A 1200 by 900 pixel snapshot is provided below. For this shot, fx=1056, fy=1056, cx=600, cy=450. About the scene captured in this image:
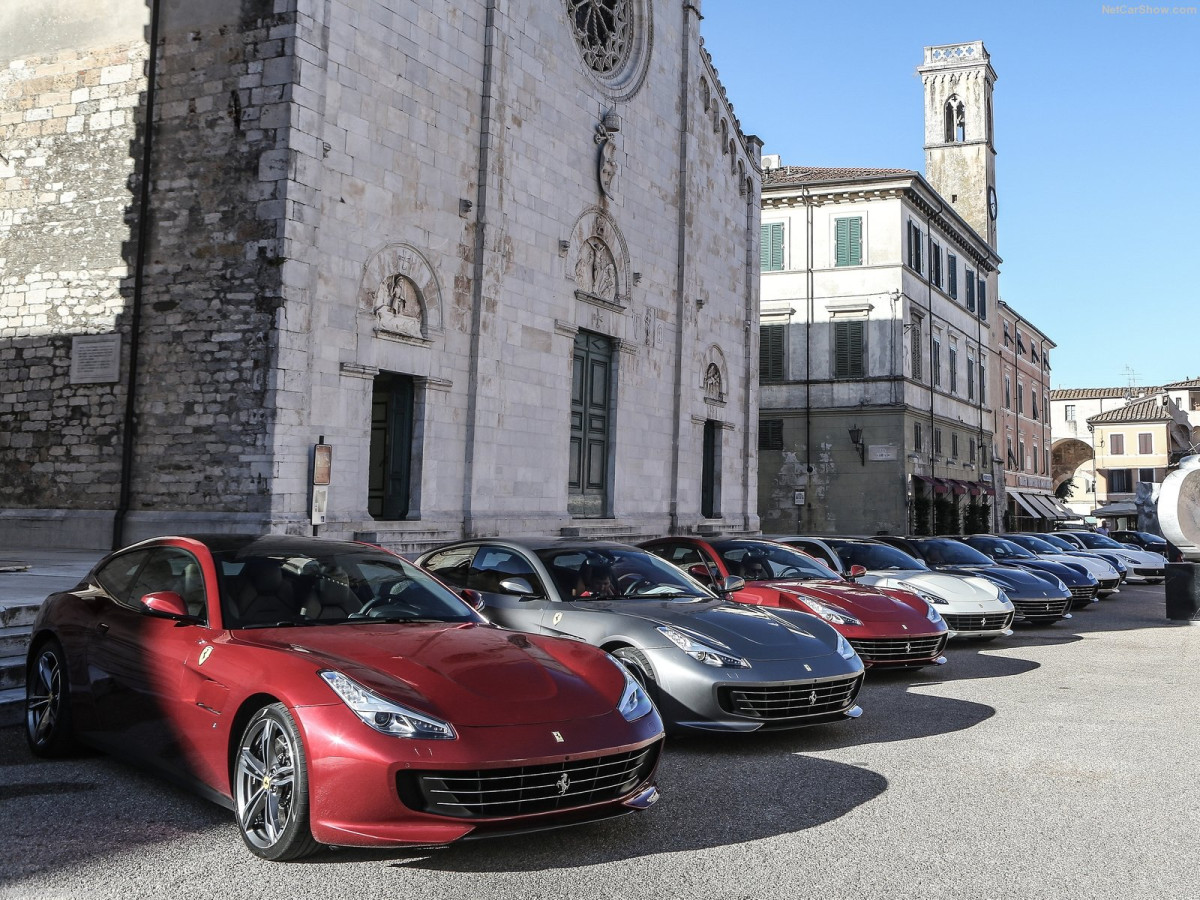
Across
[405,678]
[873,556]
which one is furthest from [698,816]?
[873,556]

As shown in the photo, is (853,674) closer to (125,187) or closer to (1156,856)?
(1156,856)

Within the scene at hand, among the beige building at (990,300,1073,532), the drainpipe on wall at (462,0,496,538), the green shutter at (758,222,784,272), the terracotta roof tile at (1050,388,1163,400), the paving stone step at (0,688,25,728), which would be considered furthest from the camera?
the terracotta roof tile at (1050,388,1163,400)

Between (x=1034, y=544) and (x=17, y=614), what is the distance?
63.7ft

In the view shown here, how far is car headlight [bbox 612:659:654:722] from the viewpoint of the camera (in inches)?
186

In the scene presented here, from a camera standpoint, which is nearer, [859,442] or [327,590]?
[327,590]

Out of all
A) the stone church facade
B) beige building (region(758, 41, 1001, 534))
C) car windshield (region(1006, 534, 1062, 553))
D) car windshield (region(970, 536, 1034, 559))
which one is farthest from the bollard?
Answer: beige building (region(758, 41, 1001, 534))

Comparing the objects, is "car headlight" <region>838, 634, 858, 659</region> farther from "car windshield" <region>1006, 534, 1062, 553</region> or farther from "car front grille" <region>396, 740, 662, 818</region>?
"car windshield" <region>1006, 534, 1062, 553</region>

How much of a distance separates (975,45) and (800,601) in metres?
52.2

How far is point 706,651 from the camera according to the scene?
259 inches

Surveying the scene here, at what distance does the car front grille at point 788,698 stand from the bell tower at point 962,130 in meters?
48.9

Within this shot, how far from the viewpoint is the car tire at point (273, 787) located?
13.6 ft

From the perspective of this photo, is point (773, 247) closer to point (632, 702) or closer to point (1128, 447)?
point (632, 702)

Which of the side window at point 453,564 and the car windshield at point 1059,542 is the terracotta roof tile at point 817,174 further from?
the side window at point 453,564

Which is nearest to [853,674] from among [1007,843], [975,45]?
[1007,843]
